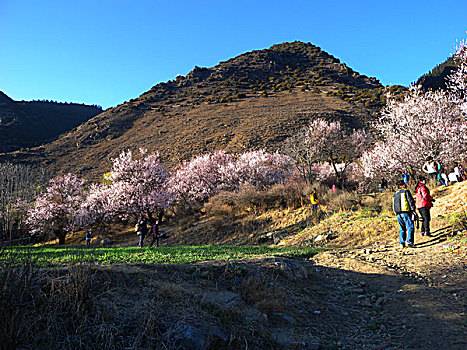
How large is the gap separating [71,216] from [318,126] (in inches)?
1191

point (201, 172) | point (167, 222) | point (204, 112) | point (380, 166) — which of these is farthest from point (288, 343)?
point (204, 112)

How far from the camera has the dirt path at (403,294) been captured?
141 inches

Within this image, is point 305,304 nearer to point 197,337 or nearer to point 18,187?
point 197,337

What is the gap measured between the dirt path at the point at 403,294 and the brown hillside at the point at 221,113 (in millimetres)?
37670

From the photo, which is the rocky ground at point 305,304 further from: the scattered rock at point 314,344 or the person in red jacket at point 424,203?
the person in red jacket at point 424,203

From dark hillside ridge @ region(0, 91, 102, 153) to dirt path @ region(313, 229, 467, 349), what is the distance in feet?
254

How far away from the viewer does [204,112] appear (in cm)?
6600

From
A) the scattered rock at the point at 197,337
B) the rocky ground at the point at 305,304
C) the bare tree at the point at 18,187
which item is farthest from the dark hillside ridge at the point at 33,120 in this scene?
→ the scattered rock at the point at 197,337

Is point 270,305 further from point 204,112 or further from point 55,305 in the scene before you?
point 204,112

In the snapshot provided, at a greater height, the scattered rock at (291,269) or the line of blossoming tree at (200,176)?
the line of blossoming tree at (200,176)

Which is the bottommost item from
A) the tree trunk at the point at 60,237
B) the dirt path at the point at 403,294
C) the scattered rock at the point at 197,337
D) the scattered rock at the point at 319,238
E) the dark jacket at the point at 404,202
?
the tree trunk at the point at 60,237

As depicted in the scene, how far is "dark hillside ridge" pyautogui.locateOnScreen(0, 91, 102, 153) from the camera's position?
2706 inches

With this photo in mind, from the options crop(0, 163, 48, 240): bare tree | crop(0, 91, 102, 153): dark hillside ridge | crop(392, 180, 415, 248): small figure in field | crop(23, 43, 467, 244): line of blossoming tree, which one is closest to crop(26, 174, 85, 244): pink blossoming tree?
crop(23, 43, 467, 244): line of blossoming tree

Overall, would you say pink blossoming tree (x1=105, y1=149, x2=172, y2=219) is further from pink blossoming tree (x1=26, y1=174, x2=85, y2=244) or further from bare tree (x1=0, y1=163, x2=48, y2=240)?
bare tree (x1=0, y1=163, x2=48, y2=240)
